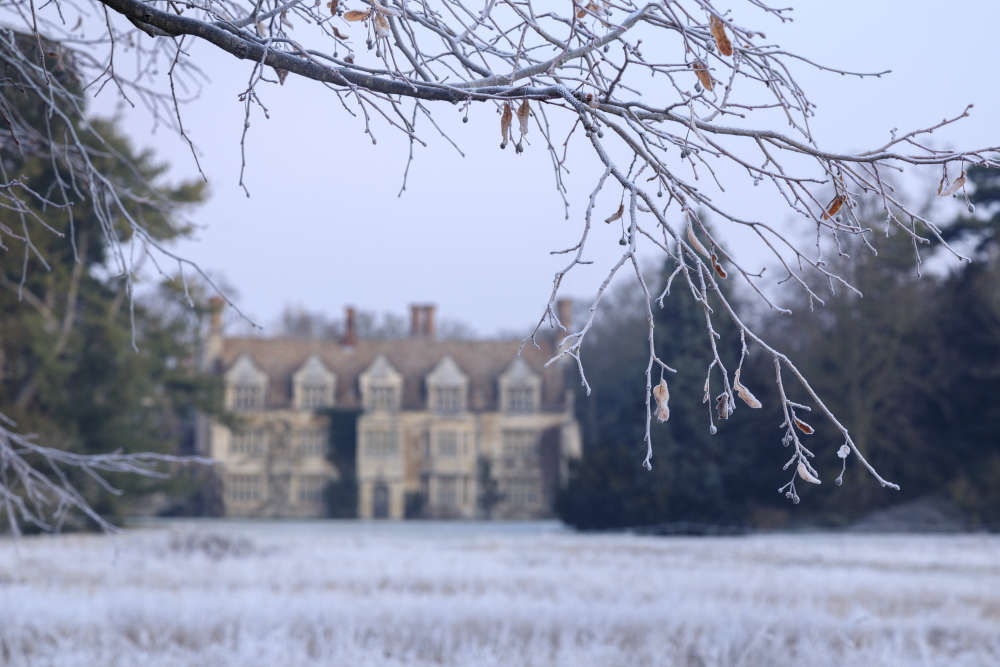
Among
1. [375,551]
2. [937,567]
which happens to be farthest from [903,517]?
[375,551]

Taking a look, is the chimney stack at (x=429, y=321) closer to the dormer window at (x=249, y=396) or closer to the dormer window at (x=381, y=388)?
the dormer window at (x=381, y=388)

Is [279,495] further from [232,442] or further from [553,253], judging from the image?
[553,253]

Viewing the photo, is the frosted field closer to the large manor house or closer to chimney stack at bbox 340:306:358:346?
the large manor house

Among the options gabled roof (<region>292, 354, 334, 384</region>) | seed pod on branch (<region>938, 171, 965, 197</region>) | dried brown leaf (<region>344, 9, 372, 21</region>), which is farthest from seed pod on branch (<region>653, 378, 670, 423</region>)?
gabled roof (<region>292, 354, 334, 384</region>)

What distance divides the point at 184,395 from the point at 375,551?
15.4 meters

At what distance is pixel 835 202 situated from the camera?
11.0 ft

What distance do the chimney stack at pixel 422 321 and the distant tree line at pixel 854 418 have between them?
11576 millimetres

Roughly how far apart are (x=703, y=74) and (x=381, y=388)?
118 feet

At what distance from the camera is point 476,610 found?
8.74 meters

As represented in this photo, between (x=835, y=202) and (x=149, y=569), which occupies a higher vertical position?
(x=835, y=202)

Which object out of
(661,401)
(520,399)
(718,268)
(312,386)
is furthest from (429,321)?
(661,401)

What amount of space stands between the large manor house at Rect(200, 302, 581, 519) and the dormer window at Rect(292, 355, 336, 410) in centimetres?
3

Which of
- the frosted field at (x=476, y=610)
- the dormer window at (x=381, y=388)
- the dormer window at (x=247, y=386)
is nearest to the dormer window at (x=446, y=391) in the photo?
the dormer window at (x=381, y=388)

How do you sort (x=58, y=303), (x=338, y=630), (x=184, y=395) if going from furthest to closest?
(x=184, y=395)
(x=58, y=303)
(x=338, y=630)
